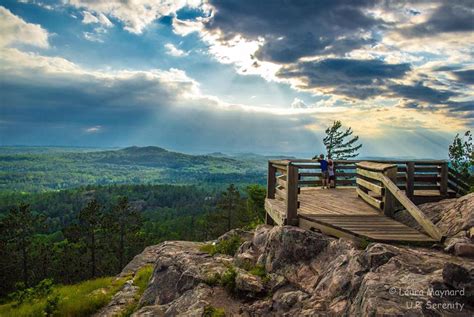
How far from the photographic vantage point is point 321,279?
312 inches

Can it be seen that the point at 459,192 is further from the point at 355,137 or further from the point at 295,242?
the point at 355,137

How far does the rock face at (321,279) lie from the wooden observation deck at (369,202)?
1.88 feet

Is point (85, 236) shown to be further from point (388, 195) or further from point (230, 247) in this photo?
point (388, 195)

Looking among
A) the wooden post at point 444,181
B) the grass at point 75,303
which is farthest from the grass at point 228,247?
the wooden post at point 444,181

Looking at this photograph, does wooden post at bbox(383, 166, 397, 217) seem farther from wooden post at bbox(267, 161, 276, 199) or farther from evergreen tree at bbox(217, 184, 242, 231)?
evergreen tree at bbox(217, 184, 242, 231)

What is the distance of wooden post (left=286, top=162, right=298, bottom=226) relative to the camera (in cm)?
1056

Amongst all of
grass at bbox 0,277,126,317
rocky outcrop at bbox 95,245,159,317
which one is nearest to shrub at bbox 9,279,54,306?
grass at bbox 0,277,126,317

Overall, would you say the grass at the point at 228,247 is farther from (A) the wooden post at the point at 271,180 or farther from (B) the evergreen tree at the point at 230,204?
(B) the evergreen tree at the point at 230,204

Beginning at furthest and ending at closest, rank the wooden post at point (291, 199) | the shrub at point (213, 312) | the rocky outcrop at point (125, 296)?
the rocky outcrop at point (125, 296)
the wooden post at point (291, 199)
the shrub at point (213, 312)

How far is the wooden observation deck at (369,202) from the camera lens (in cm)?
875

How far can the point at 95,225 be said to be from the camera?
157 ft

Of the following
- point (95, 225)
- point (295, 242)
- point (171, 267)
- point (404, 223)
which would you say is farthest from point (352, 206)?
point (95, 225)

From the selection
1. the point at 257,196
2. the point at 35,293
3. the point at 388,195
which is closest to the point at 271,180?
the point at 388,195

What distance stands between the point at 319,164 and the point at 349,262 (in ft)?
33.1
